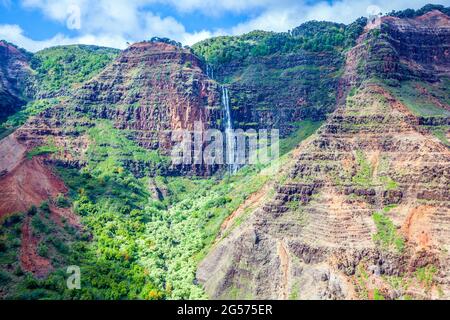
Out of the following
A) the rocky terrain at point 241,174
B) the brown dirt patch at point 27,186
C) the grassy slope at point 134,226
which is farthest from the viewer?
the brown dirt patch at point 27,186

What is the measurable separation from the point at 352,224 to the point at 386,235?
4460 millimetres

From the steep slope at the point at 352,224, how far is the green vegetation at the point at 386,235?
126 mm

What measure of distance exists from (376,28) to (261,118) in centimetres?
2995

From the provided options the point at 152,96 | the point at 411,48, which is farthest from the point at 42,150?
the point at 411,48

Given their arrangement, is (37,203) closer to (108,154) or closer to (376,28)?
(108,154)

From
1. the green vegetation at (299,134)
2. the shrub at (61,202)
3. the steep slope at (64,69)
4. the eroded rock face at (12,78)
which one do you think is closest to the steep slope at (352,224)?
the green vegetation at (299,134)

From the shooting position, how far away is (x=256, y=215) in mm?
78750

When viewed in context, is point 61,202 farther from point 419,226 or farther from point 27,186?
point 419,226

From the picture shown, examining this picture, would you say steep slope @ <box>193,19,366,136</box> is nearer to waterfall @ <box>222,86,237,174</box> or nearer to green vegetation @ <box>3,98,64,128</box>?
waterfall @ <box>222,86,237,174</box>

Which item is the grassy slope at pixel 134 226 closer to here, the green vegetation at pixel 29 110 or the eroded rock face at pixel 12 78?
the green vegetation at pixel 29 110

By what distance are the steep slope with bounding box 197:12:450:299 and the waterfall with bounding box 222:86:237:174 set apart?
30.6 m

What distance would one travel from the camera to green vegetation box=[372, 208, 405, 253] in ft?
229

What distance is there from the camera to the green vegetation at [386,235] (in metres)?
69.8

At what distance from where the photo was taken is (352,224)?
7288cm
